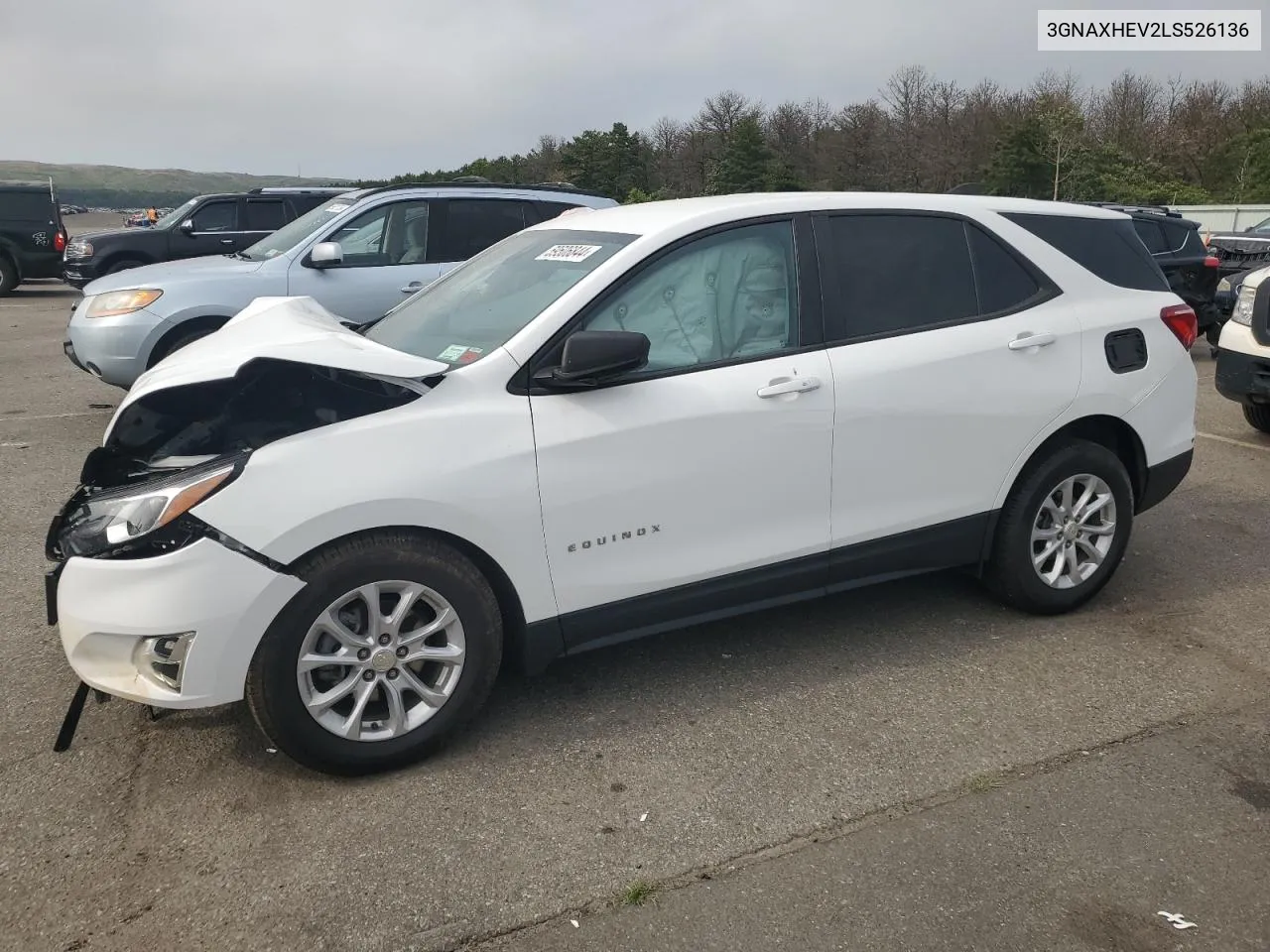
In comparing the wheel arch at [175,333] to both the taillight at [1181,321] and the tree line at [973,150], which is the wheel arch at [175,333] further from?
the tree line at [973,150]

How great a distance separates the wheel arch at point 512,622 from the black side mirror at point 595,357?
60 cm

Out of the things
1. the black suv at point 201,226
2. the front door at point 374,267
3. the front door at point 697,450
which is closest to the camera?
the front door at point 697,450

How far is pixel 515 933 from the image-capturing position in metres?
2.59

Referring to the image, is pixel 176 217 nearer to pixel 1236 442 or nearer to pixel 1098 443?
pixel 1236 442

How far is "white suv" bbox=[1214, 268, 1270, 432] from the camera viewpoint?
7164 mm

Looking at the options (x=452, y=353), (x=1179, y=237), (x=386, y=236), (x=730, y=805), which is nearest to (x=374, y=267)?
(x=386, y=236)

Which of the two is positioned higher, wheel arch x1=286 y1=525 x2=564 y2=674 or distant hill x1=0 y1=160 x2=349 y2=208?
distant hill x1=0 y1=160 x2=349 y2=208

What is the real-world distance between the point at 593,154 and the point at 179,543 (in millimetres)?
39504

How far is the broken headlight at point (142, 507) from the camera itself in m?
2.97

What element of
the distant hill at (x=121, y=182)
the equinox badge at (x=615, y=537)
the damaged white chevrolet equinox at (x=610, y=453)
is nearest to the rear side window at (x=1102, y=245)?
the damaged white chevrolet equinox at (x=610, y=453)

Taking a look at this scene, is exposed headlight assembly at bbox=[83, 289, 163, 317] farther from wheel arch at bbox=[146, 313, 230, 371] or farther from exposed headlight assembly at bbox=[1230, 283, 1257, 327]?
exposed headlight assembly at bbox=[1230, 283, 1257, 327]

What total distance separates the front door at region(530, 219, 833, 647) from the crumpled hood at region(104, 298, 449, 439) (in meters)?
0.48

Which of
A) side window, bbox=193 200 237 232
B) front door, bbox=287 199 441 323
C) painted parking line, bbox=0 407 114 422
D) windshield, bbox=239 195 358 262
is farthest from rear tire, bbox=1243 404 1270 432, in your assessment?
side window, bbox=193 200 237 232

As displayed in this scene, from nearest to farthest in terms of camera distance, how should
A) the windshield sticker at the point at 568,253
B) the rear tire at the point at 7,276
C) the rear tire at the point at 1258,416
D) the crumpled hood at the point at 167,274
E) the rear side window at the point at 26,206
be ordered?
the windshield sticker at the point at 568,253
the rear tire at the point at 1258,416
the crumpled hood at the point at 167,274
the rear side window at the point at 26,206
the rear tire at the point at 7,276
